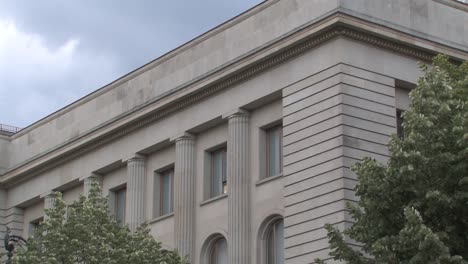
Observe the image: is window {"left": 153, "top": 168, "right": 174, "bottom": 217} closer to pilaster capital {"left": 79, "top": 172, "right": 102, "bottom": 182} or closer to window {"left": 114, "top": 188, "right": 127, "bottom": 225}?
window {"left": 114, "top": 188, "right": 127, "bottom": 225}

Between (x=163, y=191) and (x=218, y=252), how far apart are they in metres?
5.00

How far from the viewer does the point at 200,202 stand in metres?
46.4

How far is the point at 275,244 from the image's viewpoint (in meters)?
42.9

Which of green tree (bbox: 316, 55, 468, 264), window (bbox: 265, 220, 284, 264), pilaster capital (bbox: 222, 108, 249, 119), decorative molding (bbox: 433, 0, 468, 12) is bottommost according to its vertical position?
green tree (bbox: 316, 55, 468, 264)

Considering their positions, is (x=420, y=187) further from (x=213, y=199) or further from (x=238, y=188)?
(x=213, y=199)

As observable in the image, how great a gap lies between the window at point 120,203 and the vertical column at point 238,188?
27.8 ft

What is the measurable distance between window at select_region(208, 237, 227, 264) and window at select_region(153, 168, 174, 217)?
3747mm

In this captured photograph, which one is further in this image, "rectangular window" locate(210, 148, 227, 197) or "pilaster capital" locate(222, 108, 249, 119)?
"rectangular window" locate(210, 148, 227, 197)

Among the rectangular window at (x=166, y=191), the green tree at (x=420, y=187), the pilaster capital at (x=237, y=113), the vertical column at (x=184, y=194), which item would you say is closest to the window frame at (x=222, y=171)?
the vertical column at (x=184, y=194)

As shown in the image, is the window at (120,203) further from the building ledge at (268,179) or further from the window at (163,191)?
the building ledge at (268,179)

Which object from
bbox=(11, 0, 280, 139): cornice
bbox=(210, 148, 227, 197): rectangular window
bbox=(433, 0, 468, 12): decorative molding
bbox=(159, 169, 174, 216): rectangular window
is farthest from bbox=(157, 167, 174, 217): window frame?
bbox=(433, 0, 468, 12): decorative molding

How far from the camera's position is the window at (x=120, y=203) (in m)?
51.8

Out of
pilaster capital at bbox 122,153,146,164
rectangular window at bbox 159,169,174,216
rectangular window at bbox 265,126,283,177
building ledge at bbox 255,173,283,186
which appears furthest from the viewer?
pilaster capital at bbox 122,153,146,164

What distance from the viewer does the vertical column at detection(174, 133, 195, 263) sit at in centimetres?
4631
